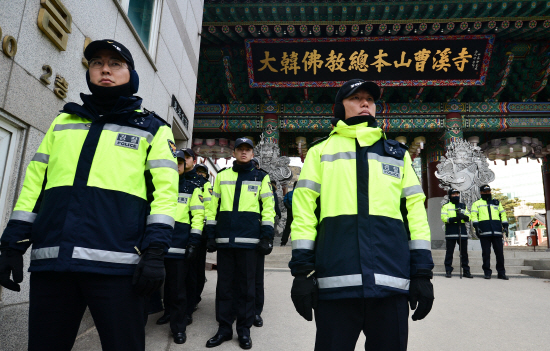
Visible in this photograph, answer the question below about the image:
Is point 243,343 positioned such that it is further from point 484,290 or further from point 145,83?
point 484,290

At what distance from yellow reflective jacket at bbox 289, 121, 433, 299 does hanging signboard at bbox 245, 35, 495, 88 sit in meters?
10.7

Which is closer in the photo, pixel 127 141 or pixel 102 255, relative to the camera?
pixel 102 255

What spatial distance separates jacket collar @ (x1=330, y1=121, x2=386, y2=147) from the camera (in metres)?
1.83

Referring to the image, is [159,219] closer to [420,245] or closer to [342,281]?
[342,281]

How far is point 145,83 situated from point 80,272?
3646mm

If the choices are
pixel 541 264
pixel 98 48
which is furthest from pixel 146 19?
pixel 541 264

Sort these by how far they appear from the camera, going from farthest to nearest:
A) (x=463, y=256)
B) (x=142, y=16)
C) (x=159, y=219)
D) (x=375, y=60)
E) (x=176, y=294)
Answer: (x=375, y=60) → (x=463, y=256) → (x=142, y=16) → (x=176, y=294) → (x=159, y=219)

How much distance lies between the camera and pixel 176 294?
130 inches

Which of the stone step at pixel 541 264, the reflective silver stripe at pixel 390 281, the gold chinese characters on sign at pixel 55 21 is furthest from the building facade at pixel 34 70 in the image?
the stone step at pixel 541 264

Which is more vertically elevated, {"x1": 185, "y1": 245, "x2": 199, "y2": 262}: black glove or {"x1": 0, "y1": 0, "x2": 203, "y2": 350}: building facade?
{"x1": 0, "y1": 0, "x2": 203, "y2": 350}: building facade

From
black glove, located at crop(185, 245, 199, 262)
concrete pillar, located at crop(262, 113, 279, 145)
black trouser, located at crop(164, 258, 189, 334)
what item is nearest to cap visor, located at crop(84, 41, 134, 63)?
black glove, located at crop(185, 245, 199, 262)

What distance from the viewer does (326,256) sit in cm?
169

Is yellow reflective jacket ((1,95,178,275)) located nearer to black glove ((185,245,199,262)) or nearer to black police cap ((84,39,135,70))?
black police cap ((84,39,135,70))

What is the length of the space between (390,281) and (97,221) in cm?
136
